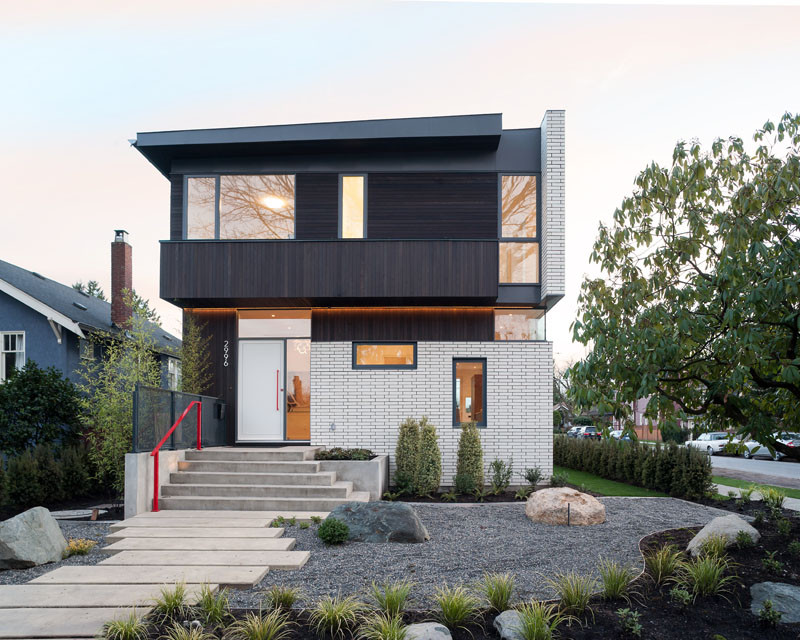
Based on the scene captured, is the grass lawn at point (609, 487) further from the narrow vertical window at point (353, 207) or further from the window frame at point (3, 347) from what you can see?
the window frame at point (3, 347)

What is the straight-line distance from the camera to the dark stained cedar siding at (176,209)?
11.9 m

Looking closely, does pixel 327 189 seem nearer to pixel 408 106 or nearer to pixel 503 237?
pixel 503 237

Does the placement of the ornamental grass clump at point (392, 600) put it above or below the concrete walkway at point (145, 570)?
above

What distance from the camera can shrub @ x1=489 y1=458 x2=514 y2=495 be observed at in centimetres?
1094

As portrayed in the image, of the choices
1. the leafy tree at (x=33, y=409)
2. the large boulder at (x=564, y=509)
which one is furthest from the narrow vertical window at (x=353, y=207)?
the leafy tree at (x=33, y=409)

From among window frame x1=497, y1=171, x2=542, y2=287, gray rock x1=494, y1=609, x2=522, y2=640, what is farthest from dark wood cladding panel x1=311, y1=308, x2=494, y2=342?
gray rock x1=494, y1=609, x2=522, y2=640

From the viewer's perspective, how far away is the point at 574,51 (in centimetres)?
1116

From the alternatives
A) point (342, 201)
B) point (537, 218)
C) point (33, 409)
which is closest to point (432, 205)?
point (342, 201)

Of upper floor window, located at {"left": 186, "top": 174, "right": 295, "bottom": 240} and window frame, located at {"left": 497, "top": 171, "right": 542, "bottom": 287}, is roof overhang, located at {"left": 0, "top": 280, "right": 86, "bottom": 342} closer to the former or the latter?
upper floor window, located at {"left": 186, "top": 174, "right": 295, "bottom": 240}

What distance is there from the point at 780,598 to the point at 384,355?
26.7 ft

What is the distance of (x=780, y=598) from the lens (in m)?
4.82

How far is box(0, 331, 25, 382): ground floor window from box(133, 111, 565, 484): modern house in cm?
557

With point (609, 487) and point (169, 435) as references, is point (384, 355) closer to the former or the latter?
point (169, 435)

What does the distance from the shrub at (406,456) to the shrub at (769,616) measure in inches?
257
